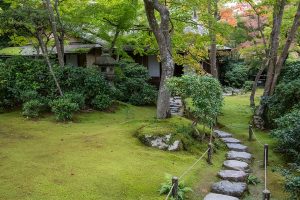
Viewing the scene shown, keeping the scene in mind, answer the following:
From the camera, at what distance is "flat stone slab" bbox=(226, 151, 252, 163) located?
1024cm

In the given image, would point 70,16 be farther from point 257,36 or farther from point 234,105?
point 257,36

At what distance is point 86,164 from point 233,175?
3882 mm

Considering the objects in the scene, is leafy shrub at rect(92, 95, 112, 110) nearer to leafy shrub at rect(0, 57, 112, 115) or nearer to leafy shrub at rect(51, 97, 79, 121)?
leafy shrub at rect(0, 57, 112, 115)

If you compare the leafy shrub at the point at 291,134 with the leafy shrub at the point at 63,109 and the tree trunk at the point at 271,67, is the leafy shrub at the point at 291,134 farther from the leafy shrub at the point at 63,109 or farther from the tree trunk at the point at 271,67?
the leafy shrub at the point at 63,109

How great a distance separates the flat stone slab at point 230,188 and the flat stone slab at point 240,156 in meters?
2.33

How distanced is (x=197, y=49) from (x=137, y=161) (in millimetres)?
12074

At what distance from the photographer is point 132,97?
61.8 feet

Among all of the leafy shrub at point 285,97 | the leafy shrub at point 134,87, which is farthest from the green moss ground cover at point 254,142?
the leafy shrub at point 134,87

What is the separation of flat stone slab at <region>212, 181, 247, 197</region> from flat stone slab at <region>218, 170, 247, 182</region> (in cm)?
25

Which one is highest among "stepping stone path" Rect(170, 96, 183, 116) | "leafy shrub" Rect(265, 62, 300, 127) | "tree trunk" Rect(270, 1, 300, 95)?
"tree trunk" Rect(270, 1, 300, 95)

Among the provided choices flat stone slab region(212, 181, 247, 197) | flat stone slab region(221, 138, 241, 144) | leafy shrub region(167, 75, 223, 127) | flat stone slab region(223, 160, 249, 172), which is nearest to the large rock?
leafy shrub region(167, 75, 223, 127)

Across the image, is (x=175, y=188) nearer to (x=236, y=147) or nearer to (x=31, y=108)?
(x=236, y=147)

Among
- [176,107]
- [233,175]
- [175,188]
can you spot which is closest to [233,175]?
[233,175]

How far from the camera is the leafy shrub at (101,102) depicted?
15.9 m
